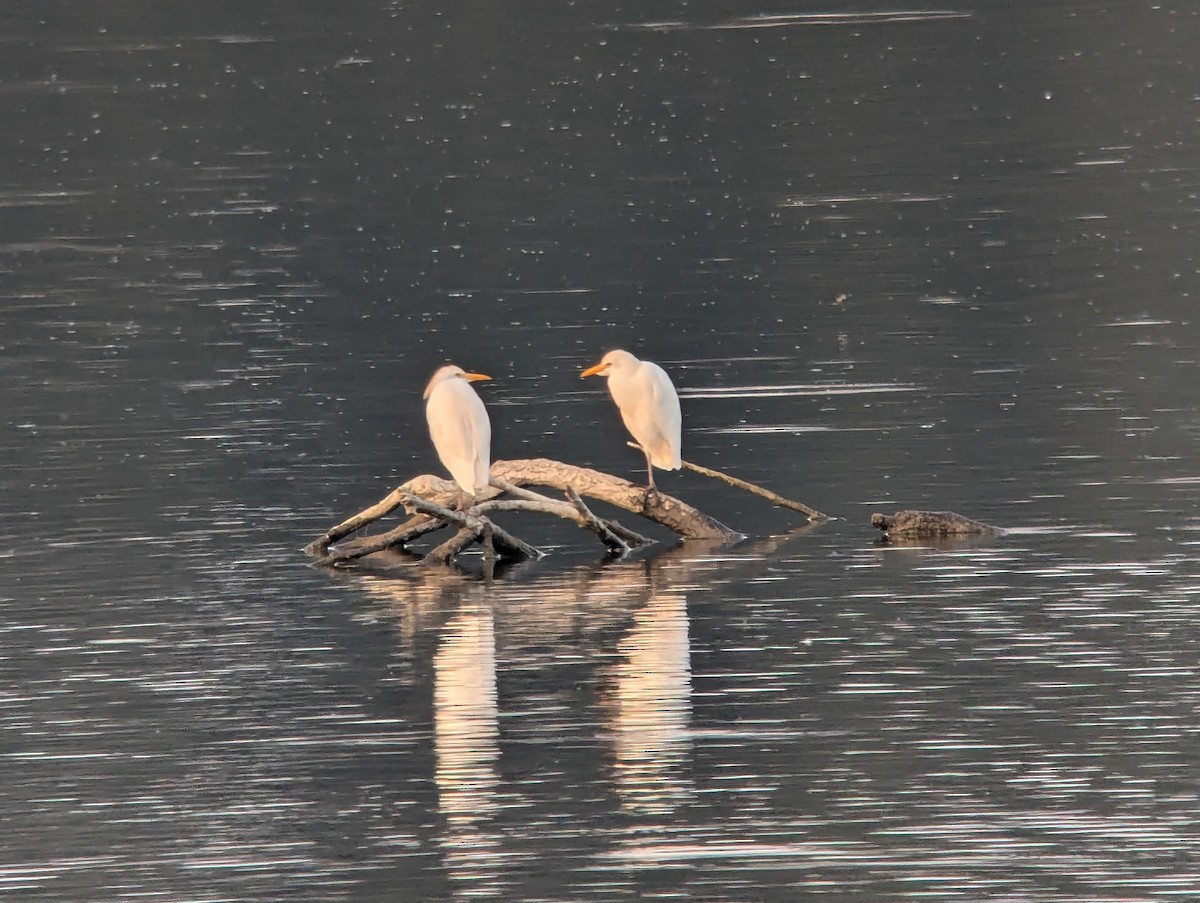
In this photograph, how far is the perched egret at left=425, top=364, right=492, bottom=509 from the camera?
18125 millimetres

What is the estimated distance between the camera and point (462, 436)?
60.1 ft

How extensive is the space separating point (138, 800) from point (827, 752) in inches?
128

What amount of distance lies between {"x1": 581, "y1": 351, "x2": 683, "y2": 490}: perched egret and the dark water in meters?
0.74

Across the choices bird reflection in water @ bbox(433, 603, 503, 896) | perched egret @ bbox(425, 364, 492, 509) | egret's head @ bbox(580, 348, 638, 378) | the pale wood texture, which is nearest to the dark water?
bird reflection in water @ bbox(433, 603, 503, 896)

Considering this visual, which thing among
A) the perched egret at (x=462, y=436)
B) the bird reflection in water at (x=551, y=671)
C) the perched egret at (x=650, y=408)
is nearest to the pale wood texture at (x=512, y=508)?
the perched egret at (x=462, y=436)

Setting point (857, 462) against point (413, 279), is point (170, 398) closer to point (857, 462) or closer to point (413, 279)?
point (857, 462)

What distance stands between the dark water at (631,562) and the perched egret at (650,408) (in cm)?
74

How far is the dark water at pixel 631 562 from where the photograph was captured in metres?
11.8

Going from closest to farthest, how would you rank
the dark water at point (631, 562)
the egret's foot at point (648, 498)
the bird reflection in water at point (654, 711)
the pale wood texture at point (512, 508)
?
the dark water at point (631, 562), the bird reflection in water at point (654, 711), the pale wood texture at point (512, 508), the egret's foot at point (648, 498)

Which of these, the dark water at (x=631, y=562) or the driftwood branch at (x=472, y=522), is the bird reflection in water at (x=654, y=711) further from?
the driftwood branch at (x=472, y=522)

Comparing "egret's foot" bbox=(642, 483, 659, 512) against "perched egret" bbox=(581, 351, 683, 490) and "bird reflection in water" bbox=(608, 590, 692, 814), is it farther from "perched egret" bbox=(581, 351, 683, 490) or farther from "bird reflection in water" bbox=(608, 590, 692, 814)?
"bird reflection in water" bbox=(608, 590, 692, 814)

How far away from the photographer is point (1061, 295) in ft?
105

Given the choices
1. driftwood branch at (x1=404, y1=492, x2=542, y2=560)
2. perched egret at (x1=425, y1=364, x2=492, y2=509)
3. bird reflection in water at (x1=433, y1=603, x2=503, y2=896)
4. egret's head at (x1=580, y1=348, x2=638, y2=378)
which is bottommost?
bird reflection in water at (x1=433, y1=603, x2=503, y2=896)

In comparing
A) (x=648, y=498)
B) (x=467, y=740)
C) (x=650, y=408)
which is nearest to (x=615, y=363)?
(x=650, y=408)
